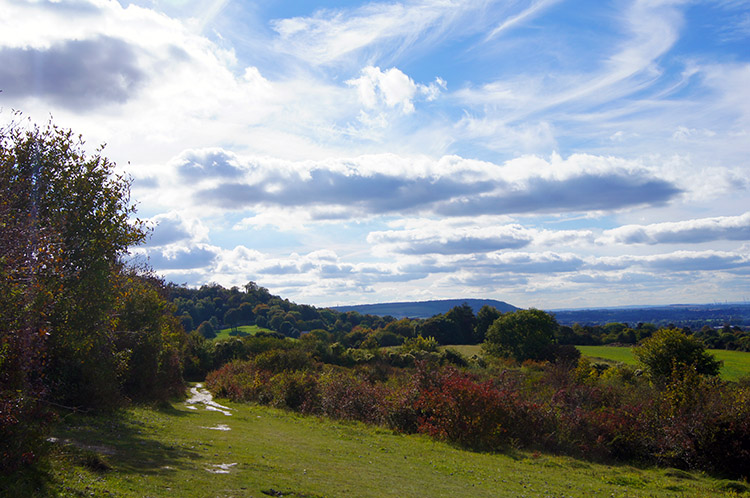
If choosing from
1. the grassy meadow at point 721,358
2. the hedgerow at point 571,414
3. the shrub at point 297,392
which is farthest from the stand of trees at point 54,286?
the grassy meadow at point 721,358

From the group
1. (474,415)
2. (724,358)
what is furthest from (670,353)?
(724,358)

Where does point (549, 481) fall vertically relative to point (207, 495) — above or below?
below

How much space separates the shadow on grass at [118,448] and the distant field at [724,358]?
56819mm

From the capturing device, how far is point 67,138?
1948 cm

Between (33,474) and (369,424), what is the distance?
1026 inches

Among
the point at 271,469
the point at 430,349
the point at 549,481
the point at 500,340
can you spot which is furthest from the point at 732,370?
the point at 271,469

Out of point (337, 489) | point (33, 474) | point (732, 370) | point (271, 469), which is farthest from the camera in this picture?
point (732, 370)

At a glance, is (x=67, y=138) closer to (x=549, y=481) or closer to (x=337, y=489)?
(x=337, y=489)

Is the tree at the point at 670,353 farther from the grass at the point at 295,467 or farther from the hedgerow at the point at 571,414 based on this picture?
the grass at the point at 295,467

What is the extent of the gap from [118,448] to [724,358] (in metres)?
80.3

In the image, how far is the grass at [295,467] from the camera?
1145 centimetres

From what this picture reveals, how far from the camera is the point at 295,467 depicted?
16094 mm

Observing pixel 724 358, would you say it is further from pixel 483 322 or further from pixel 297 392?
pixel 297 392

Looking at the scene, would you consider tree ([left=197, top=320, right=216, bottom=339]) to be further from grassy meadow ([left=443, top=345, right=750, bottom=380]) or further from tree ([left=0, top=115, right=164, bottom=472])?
tree ([left=0, top=115, right=164, bottom=472])
